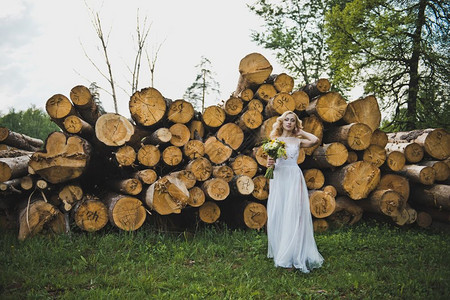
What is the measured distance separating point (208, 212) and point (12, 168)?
9.49ft

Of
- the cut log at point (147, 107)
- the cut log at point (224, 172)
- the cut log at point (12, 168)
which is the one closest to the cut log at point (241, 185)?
the cut log at point (224, 172)

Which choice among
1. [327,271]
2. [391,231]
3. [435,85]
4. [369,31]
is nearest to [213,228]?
[327,271]

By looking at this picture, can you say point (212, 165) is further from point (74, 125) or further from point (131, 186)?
point (74, 125)

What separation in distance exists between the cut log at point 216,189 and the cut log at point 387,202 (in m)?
2.45

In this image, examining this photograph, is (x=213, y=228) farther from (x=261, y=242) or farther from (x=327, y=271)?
(x=327, y=271)

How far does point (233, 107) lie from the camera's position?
6137 millimetres

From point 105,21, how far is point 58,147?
850cm

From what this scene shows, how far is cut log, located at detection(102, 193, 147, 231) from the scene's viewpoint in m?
4.70

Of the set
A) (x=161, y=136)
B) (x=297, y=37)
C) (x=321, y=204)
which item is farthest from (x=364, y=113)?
(x=297, y=37)

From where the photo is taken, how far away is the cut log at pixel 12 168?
5.02 m

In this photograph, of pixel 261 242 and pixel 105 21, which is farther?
pixel 105 21

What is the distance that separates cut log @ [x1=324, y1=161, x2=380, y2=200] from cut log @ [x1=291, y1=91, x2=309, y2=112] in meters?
1.19

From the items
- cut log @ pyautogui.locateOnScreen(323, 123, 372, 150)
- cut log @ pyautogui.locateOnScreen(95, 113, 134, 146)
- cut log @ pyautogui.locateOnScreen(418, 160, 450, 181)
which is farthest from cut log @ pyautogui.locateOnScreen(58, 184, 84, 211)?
cut log @ pyautogui.locateOnScreen(418, 160, 450, 181)

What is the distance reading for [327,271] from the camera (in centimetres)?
401
